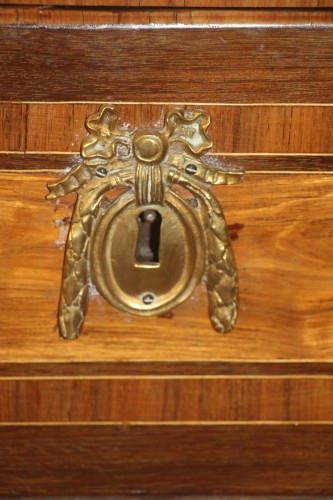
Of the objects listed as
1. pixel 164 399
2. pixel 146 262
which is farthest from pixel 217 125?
pixel 164 399

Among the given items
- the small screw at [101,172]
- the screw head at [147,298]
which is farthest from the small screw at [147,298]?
the small screw at [101,172]

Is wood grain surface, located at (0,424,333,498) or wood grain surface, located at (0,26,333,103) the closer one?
wood grain surface, located at (0,26,333,103)

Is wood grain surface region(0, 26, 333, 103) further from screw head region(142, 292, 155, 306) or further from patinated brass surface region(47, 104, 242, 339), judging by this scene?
screw head region(142, 292, 155, 306)

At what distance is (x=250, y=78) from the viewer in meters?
0.64

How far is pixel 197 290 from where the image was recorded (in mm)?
691

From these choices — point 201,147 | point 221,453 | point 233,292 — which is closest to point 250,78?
point 201,147

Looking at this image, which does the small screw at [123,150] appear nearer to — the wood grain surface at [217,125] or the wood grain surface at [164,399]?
the wood grain surface at [217,125]

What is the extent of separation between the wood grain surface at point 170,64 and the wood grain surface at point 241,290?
0.08 metres

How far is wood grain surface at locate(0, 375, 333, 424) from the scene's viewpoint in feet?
2.33

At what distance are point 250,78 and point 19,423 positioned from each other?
0.39m

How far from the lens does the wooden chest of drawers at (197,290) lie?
63 centimetres

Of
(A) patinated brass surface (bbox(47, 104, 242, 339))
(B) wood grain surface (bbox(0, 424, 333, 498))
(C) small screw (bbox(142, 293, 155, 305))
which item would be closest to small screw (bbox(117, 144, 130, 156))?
(A) patinated brass surface (bbox(47, 104, 242, 339))

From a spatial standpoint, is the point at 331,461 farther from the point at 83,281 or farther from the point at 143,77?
the point at 143,77

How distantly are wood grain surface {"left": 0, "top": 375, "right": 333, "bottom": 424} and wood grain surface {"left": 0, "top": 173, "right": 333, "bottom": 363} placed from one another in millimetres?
25
